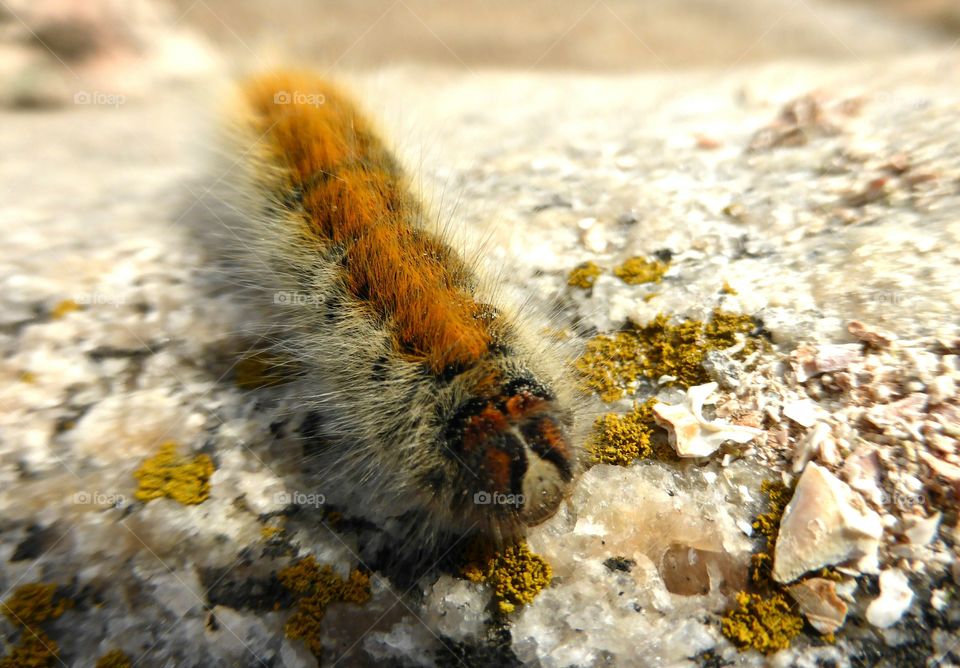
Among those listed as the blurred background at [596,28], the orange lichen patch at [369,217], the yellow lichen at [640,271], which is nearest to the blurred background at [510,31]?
the blurred background at [596,28]

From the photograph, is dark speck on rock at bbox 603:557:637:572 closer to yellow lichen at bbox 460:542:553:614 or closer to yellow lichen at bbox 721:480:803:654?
yellow lichen at bbox 460:542:553:614

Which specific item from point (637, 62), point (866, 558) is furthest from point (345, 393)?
point (637, 62)

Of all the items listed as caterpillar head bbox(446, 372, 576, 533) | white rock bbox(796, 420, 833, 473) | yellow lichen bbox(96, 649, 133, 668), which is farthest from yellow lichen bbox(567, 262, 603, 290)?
yellow lichen bbox(96, 649, 133, 668)

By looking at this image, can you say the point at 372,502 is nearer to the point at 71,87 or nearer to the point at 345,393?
the point at 345,393

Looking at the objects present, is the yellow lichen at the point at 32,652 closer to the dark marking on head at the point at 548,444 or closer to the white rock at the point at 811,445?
the dark marking on head at the point at 548,444

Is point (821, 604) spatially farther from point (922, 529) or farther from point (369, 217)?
point (369, 217)

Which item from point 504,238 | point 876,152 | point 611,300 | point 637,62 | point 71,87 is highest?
point 637,62
